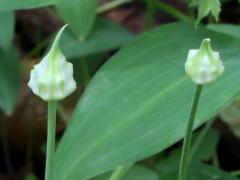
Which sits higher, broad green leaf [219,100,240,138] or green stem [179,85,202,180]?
green stem [179,85,202,180]

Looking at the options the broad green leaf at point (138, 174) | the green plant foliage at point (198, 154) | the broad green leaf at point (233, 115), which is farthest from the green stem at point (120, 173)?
the broad green leaf at point (233, 115)

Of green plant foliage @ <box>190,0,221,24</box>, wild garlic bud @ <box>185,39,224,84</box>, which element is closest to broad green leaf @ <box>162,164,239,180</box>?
green plant foliage @ <box>190,0,221,24</box>

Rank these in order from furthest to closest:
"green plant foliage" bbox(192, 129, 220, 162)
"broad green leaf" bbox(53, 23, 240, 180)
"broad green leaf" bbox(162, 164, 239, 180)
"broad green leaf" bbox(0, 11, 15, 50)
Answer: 1. "green plant foliage" bbox(192, 129, 220, 162)
2. "broad green leaf" bbox(0, 11, 15, 50)
3. "broad green leaf" bbox(162, 164, 239, 180)
4. "broad green leaf" bbox(53, 23, 240, 180)

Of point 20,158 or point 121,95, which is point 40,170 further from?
point 121,95

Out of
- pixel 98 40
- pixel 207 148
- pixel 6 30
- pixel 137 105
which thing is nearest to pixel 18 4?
pixel 137 105

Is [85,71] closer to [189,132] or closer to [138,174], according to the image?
[138,174]

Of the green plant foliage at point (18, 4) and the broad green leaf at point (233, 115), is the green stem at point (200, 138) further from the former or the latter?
the green plant foliage at point (18, 4)

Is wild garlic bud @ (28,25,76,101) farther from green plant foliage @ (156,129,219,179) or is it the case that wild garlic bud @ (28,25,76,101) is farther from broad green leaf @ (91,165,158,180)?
green plant foliage @ (156,129,219,179)
